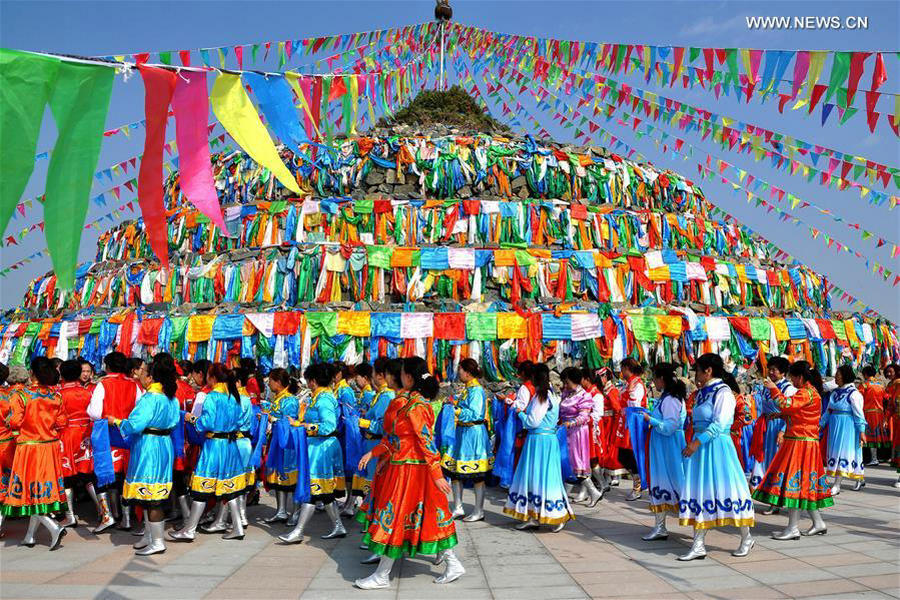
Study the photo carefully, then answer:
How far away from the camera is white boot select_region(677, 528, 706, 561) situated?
5938mm

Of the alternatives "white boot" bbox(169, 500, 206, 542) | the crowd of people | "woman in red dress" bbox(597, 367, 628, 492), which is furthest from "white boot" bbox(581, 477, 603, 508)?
"white boot" bbox(169, 500, 206, 542)

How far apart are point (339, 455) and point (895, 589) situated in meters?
5.01

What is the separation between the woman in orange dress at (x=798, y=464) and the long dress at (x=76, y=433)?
24.2 ft

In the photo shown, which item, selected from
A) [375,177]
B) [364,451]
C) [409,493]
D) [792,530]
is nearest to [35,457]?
[364,451]

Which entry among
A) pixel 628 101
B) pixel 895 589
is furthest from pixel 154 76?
pixel 628 101

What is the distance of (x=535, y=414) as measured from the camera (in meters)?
7.03

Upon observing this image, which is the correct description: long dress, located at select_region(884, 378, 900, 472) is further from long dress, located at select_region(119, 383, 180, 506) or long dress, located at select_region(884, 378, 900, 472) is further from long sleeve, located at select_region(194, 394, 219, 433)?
long dress, located at select_region(119, 383, 180, 506)

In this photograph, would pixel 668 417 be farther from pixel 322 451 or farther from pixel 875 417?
pixel 875 417

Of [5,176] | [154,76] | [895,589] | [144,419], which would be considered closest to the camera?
[5,176]

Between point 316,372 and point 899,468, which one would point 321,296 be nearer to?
point 316,372

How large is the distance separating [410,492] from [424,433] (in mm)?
480

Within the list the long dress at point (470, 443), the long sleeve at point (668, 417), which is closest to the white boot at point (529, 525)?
the long dress at point (470, 443)

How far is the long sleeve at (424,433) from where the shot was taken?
5.21 metres

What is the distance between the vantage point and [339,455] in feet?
22.8
